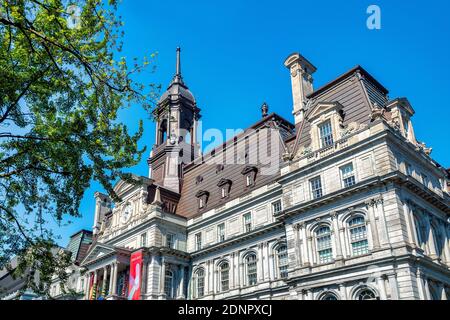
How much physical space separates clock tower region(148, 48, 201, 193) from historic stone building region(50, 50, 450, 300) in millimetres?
625

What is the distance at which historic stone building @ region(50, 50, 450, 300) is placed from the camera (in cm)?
2739

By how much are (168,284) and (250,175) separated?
47.0ft

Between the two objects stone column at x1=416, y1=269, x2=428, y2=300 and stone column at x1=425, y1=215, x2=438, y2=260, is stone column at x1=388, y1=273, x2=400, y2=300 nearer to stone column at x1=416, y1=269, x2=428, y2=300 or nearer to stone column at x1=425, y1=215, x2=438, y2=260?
stone column at x1=416, y1=269, x2=428, y2=300

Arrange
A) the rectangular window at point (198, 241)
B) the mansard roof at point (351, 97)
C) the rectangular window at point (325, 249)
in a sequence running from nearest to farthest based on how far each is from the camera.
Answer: the rectangular window at point (325, 249) → the mansard roof at point (351, 97) → the rectangular window at point (198, 241)

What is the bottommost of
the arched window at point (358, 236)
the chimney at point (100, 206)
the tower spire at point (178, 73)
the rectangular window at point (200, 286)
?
the rectangular window at point (200, 286)

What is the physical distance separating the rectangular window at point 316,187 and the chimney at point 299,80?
9.52 metres

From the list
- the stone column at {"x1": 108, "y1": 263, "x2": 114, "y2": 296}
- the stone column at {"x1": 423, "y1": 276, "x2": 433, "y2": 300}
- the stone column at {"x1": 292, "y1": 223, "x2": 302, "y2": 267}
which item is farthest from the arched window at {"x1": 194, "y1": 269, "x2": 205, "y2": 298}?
the stone column at {"x1": 423, "y1": 276, "x2": 433, "y2": 300}

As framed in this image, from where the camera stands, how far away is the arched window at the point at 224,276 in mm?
39656

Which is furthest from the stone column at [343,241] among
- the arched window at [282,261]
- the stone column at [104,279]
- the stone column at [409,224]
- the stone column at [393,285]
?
the stone column at [104,279]

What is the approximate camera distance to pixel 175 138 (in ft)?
192

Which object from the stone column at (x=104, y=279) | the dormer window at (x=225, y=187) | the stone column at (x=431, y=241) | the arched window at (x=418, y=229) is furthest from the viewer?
the dormer window at (x=225, y=187)

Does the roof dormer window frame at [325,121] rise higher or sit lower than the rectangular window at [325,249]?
higher

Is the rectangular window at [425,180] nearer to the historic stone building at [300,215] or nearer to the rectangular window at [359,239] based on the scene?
the historic stone building at [300,215]
